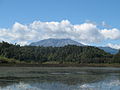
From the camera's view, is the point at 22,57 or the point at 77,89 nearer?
the point at 77,89

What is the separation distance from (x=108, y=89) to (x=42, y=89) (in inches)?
311

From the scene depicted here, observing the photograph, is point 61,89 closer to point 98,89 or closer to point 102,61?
point 98,89

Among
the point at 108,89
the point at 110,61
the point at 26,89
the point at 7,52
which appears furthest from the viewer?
the point at 110,61

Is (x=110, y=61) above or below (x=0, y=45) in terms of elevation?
below

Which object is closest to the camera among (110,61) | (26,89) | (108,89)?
(26,89)

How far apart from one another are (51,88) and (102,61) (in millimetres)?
164686

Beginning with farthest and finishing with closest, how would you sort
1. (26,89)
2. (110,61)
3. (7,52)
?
(110,61)
(7,52)
(26,89)

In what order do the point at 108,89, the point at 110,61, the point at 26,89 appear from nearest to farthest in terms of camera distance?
the point at 26,89 → the point at 108,89 → the point at 110,61

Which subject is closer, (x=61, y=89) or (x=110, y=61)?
(x=61, y=89)

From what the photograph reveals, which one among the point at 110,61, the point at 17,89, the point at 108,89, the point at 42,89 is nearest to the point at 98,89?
the point at 108,89

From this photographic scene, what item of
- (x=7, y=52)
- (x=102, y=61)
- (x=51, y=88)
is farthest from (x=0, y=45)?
(x=51, y=88)

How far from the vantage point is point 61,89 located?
2967 centimetres

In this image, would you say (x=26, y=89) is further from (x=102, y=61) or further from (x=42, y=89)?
(x=102, y=61)

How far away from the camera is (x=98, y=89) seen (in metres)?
30.4
